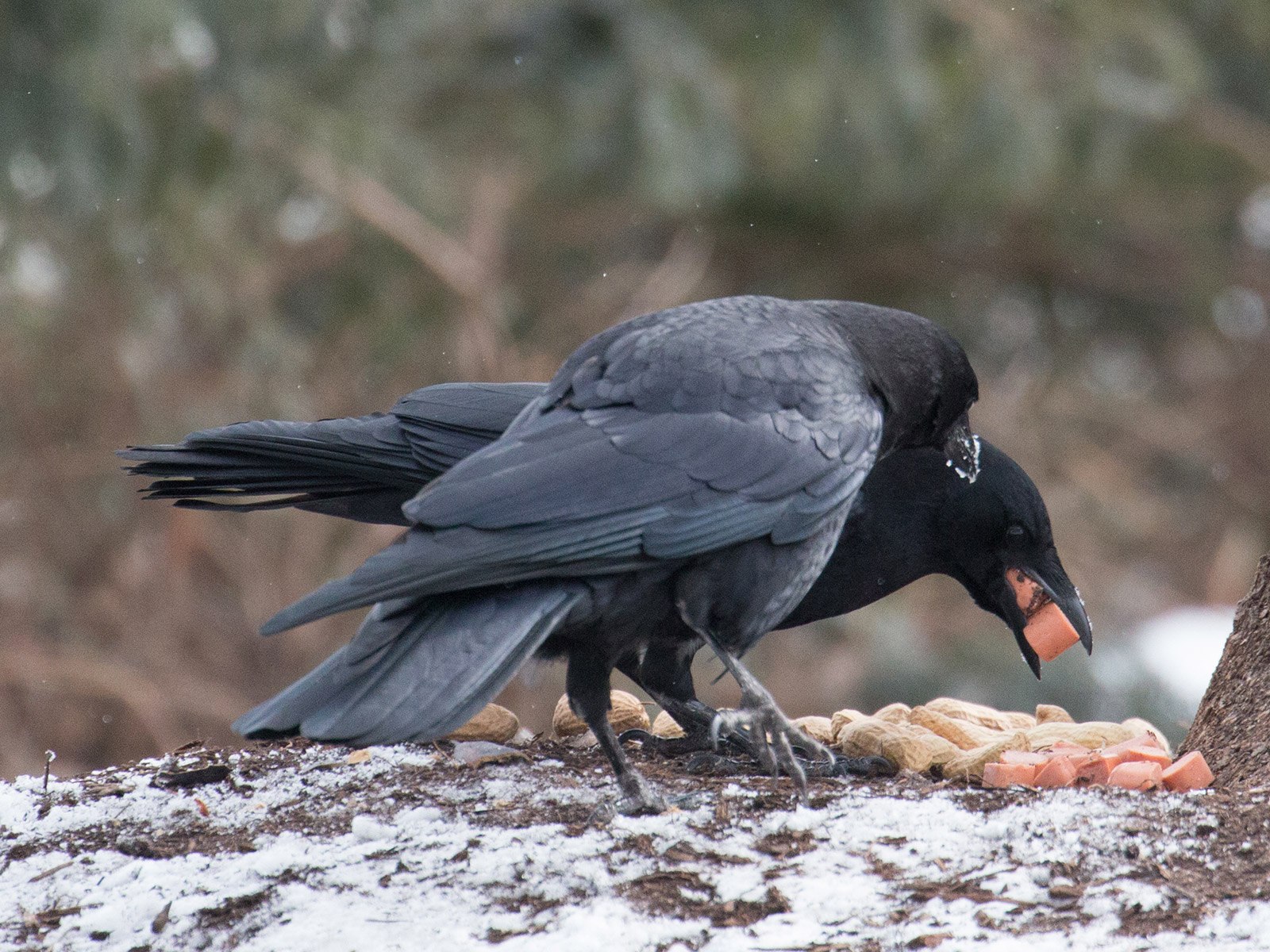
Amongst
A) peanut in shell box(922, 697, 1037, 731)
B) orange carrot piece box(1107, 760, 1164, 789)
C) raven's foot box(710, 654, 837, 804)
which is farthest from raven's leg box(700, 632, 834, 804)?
peanut in shell box(922, 697, 1037, 731)

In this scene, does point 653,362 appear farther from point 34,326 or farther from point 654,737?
point 34,326

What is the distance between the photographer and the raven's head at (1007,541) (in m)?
4.44

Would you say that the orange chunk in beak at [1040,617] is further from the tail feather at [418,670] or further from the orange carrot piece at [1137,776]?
the tail feather at [418,670]

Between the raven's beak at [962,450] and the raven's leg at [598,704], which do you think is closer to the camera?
the raven's leg at [598,704]

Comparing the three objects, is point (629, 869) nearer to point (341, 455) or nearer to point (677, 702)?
point (677, 702)

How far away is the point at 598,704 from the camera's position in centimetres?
345

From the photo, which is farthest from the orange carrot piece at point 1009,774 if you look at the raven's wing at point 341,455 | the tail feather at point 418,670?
the raven's wing at point 341,455

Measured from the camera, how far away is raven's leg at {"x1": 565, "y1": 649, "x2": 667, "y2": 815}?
3.36m

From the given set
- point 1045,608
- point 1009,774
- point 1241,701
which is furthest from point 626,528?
point 1045,608

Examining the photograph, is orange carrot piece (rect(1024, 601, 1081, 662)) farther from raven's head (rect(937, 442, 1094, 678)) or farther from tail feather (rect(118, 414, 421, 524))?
tail feather (rect(118, 414, 421, 524))

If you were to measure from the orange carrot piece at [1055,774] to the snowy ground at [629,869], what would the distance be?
0.18 meters

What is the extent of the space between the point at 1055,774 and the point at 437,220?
4.86 metres

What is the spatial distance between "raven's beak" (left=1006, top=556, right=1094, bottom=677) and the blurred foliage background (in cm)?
196

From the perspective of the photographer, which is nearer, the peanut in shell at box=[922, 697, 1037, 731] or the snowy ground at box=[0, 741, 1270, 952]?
the snowy ground at box=[0, 741, 1270, 952]
